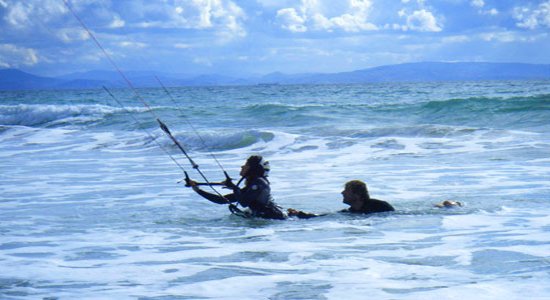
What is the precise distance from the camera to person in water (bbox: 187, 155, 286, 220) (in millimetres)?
9914

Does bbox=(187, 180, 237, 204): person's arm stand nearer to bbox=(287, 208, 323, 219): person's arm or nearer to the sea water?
the sea water

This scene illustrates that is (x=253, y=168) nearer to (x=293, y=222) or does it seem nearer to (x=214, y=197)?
(x=214, y=197)

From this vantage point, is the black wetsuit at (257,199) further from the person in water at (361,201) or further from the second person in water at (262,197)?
the person in water at (361,201)

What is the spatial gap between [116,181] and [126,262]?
723 cm

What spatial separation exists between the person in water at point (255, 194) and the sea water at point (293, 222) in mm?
174

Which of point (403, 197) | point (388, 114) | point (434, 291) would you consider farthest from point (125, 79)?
point (388, 114)

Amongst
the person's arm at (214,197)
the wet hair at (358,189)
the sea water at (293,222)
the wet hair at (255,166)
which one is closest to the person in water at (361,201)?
the wet hair at (358,189)

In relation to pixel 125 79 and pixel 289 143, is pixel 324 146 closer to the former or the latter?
pixel 289 143

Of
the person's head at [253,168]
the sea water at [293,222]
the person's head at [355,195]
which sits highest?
the person's head at [253,168]

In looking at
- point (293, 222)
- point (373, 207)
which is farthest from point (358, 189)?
point (293, 222)

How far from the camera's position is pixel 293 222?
32.4 feet

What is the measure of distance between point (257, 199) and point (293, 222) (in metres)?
0.57

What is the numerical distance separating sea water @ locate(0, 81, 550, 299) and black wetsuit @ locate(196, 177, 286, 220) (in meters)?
0.15

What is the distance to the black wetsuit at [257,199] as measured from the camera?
992 centimetres
